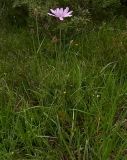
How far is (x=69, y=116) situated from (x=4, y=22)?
1676mm

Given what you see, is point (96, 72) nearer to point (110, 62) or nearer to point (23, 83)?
point (110, 62)

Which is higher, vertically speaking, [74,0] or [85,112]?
[74,0]

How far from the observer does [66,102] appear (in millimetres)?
3027

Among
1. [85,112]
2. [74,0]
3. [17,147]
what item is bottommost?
[17,147]

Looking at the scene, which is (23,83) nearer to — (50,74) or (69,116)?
(50,74)

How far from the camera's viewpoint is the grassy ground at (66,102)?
269cm

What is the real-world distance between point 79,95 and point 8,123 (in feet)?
1.56

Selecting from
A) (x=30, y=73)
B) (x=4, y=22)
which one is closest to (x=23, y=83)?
(x=30, y=73)

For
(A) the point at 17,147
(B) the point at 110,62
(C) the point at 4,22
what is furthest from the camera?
(C) the point at 4,22

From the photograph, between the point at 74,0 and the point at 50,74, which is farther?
the point at 74,0

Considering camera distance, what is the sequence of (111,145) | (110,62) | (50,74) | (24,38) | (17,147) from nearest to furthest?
(111,145) < (17,147) < (50,74) < (110,62) < (24,38)

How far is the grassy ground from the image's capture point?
269cm

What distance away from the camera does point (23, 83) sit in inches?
129

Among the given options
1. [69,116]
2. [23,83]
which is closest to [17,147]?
[69,116]
